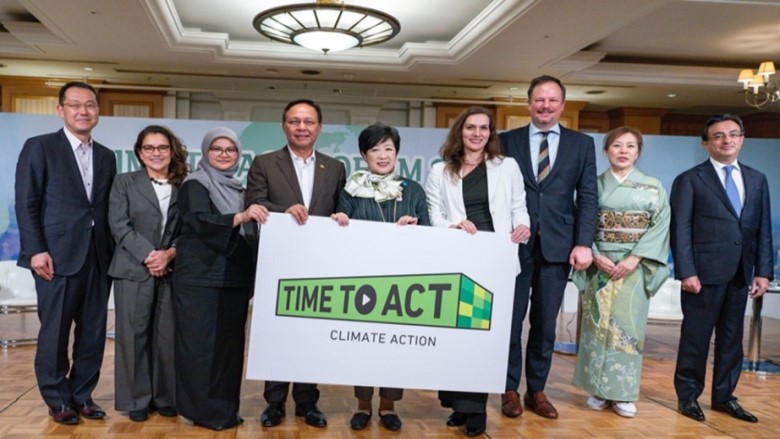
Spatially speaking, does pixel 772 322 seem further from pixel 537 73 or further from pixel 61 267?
pixel 61 267

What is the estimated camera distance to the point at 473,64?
8.21 m

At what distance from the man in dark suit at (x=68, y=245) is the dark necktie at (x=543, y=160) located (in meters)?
1.97

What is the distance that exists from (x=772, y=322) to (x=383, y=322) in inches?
247

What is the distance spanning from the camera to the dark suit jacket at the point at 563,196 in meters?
3.16

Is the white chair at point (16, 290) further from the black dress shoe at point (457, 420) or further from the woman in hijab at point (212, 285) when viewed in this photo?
the black dress shoe at point (457, 420)

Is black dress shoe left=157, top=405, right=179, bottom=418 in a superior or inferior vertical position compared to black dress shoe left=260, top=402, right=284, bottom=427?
inferior

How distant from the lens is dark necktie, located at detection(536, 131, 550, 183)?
10.5 feet

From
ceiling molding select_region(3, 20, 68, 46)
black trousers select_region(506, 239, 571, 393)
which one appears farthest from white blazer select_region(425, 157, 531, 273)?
ceiling molding select_region(3, 20, 68, 46)

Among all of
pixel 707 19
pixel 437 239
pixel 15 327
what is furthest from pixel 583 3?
pixel 15 327

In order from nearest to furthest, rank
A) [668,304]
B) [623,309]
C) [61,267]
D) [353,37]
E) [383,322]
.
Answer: [383,322] → [61,267] → [623,309] → [668,304] → [353,37]

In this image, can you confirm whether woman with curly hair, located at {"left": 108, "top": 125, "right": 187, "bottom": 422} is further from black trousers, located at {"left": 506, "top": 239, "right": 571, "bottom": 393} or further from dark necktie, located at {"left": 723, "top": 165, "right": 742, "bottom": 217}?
dark necktie, located at {"left": 723, "top": 165, "right": 742, "bottom": 217}

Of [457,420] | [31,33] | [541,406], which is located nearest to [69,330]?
[457,420]

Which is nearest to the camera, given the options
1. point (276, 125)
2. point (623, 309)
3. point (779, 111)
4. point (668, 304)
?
point (623, 309)

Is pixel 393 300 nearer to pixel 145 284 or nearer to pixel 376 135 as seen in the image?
pixel 376 135
